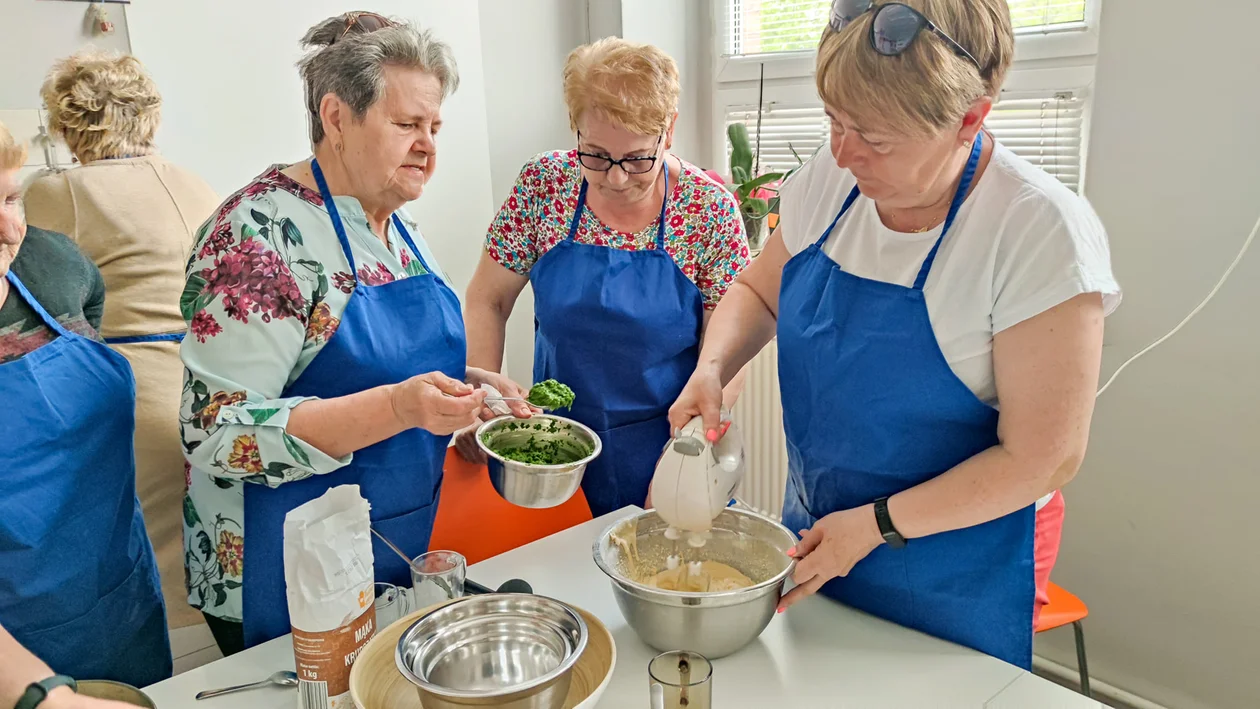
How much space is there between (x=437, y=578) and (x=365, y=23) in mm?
916

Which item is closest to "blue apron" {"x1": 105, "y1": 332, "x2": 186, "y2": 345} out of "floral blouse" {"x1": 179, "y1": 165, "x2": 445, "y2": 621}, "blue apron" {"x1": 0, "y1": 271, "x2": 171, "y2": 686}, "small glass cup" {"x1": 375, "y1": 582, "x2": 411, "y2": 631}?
"blue apron" {"x1": 0, "y1": 271, "x2": 171, "y2": 686}

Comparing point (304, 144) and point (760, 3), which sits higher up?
point (760, 3)

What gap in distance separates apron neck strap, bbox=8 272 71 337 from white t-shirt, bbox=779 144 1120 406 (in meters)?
1.29

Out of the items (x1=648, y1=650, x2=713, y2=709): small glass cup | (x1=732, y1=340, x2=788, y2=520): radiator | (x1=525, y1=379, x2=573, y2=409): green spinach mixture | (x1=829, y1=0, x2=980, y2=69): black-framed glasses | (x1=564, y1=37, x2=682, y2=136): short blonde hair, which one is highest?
(x1=829, y1=0, x2=980, y2=69): black-framed glasses

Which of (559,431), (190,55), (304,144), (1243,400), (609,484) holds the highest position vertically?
(190,55)

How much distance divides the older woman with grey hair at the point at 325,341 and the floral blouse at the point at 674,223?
55 centimetres

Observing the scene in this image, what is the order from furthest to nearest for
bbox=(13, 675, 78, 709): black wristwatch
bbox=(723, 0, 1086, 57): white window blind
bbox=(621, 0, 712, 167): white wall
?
bbox=(621, 0, 712, 167): white wall < bbox=(723, 0, 1086, 57): white window blind < bbox=(13, 675, 78, 709): black wristwatch

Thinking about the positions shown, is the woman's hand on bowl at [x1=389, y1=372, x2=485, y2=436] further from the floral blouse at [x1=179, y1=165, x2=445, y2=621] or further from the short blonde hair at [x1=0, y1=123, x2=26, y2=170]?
the short blonde hair at [x1=0, y1=123, x2=26, y2=170]

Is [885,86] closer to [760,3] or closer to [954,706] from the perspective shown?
[954,706]

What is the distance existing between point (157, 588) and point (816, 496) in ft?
3.96

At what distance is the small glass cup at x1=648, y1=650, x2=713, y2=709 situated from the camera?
104 cm

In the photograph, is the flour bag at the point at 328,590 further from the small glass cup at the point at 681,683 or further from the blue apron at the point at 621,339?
the blue apron at the point at 621,339

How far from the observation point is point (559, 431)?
64.8 inches

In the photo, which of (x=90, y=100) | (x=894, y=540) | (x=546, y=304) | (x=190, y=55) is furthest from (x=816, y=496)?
(x=190, y=55)
